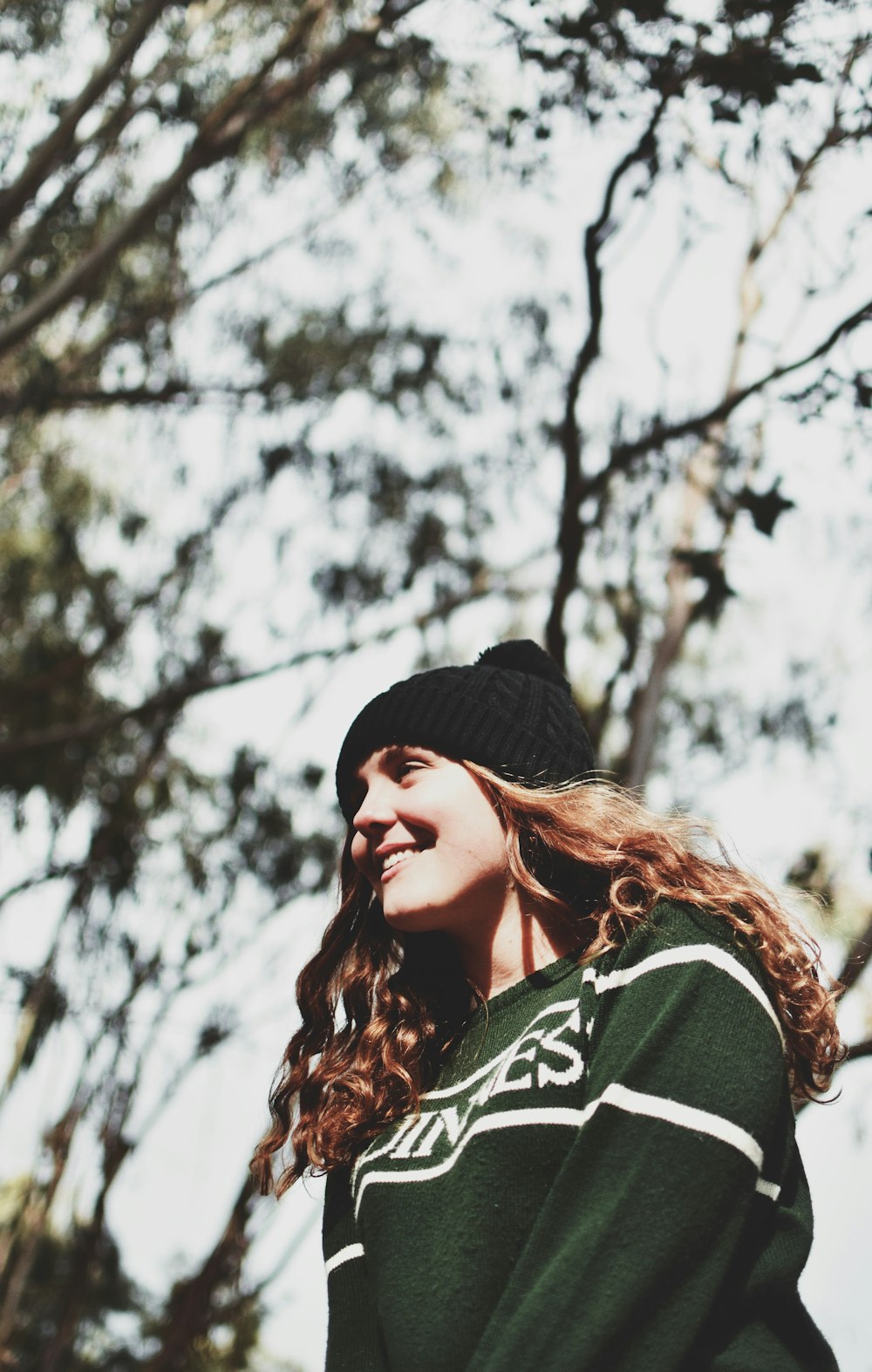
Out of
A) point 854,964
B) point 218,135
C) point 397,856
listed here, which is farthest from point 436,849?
point 218,135

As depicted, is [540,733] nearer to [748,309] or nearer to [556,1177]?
[556,1177]

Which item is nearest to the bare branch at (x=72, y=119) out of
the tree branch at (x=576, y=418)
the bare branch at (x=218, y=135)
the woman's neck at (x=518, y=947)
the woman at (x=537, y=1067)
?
the bare branch at (x=218, y=135)

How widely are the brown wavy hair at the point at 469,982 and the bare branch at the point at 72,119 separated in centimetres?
333

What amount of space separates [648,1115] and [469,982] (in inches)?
22.5

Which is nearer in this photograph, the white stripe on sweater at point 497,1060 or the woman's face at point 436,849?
the white stripe on sweater at point 497,1060

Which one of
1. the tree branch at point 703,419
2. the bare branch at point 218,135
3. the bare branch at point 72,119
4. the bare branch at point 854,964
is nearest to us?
the bare branch at point 854,964

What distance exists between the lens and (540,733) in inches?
74.3

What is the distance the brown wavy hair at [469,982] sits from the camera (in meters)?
1.52

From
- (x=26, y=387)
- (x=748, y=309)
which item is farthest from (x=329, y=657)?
(x=748, y=309)

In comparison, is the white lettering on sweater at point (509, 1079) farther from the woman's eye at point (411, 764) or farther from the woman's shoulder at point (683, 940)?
the woman's eye at point (411, 764)

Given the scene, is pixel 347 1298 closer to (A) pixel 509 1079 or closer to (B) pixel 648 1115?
(A) pixel 509 1079

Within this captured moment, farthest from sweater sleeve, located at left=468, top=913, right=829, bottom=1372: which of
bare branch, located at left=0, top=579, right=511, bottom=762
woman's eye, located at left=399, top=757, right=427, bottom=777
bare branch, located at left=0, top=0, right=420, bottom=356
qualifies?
bare branch, located at left=0, top=579, right=511, bottom=762

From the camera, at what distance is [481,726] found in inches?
72.2

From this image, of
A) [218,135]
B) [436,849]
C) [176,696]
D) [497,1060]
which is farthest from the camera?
[176,696]
